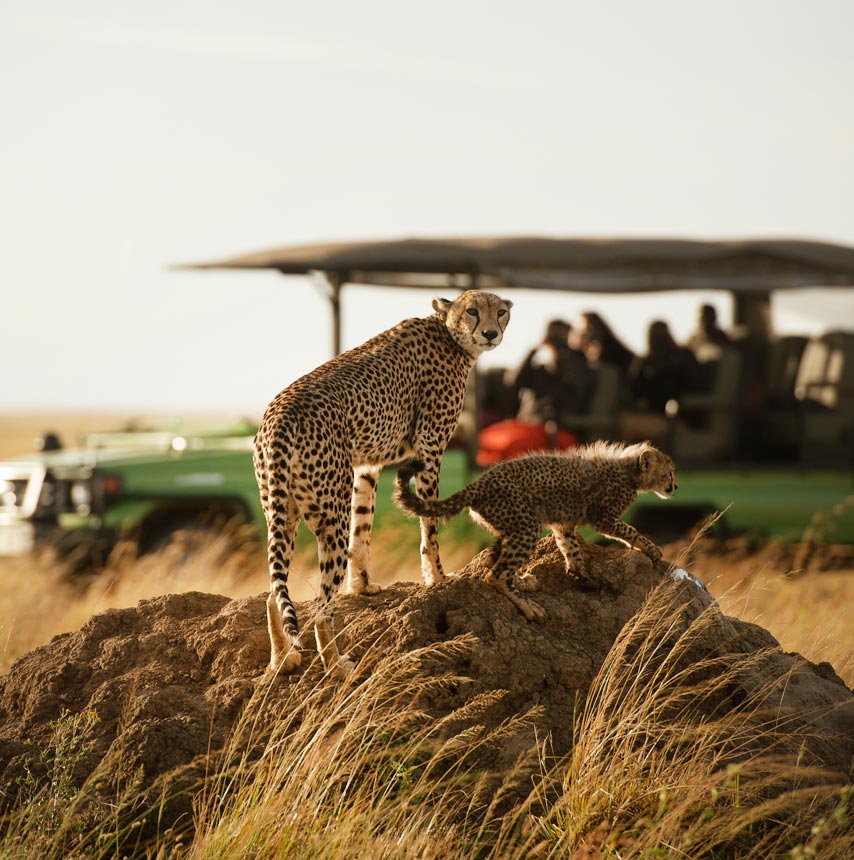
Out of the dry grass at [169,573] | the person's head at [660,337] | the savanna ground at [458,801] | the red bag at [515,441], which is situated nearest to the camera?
the savanna ground at [458,801]

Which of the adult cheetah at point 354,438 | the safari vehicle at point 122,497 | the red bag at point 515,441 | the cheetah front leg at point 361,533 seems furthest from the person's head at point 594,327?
the cheetah front leg at point 361,533

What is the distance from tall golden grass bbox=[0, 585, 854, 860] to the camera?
432 centimetres

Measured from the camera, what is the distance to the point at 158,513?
1065 cm

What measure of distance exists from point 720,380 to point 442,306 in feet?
16.4

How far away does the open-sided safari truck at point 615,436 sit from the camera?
10.3m

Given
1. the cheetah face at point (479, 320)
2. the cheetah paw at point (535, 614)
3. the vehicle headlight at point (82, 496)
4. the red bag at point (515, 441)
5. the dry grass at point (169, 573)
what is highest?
the cheetah face at point (479, 320)

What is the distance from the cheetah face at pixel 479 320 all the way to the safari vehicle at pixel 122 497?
4.90 meters

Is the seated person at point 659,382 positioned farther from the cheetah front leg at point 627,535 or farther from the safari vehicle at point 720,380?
the cheetah front leg at point 627,535

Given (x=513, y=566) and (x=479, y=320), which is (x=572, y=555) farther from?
(x=479, y=320)

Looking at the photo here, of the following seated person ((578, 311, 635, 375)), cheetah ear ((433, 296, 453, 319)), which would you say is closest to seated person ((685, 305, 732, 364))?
seated person ((578, 311, 635, 375))

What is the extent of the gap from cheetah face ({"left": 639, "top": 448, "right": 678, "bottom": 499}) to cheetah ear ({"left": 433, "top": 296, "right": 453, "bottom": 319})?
98cm

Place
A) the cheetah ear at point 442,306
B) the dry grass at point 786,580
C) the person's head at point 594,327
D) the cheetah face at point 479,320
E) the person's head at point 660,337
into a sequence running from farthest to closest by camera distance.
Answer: the person's head at point 594,327 → the person's head at point 660,337 → the dry grass at point 786,580 → the cheetah ear at point 442,306 → the cheetah face at point 479,320

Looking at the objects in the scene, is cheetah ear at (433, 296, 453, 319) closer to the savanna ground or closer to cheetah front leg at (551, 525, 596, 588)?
cheetah front leg at (551, 525, 596, 588)

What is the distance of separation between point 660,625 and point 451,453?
5553 millimetres
